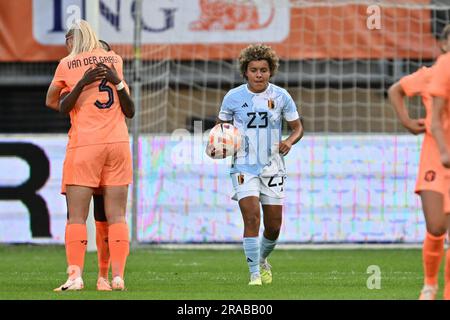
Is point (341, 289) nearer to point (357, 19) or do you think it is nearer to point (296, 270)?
point (296, 270)

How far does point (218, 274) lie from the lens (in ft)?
40.7

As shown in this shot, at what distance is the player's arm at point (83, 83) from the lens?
972cm

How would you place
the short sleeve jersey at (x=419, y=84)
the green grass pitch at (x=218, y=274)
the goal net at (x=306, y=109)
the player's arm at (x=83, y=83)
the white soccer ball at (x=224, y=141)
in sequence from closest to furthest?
the short sleeve jersey at (x=419, y=84) → the green grass pitch at (x=218, y=274) → the player's arm at (x=83, y=83) → the white soccer ball at (x=224, y=141) → the goal net at (x=306, y=109)

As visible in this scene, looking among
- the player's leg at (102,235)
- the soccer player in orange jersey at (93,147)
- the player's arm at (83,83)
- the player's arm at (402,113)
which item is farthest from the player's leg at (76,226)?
the player's arm at (402,113)

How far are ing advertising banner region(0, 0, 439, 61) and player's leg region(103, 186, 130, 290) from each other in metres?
9.13

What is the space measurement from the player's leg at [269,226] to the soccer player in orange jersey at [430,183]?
270 centimetres

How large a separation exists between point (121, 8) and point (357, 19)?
3653mm

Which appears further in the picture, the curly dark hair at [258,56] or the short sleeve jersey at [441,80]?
the curly dark hair at [258,56]

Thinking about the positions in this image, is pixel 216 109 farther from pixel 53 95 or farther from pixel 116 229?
pixel 116 229

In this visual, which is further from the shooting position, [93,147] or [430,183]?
[93,147]

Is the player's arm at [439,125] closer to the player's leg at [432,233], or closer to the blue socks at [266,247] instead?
the player's leg at [432,233]

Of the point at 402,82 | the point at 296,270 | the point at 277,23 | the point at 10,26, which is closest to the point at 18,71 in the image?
the point at 10,26

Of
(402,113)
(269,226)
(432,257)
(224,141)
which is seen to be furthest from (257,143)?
(432,257)

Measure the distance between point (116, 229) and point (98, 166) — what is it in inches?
20.5
